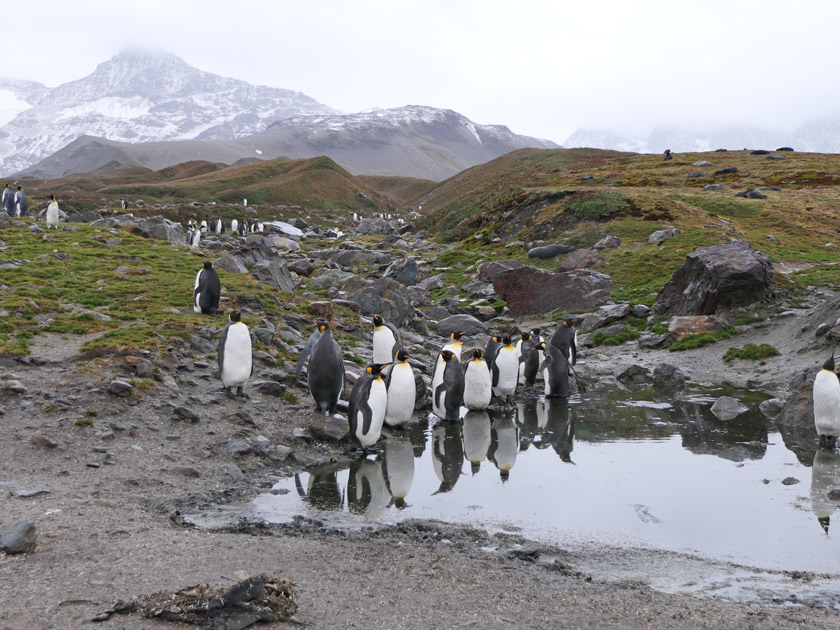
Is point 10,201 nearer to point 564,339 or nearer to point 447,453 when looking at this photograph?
point 564,339

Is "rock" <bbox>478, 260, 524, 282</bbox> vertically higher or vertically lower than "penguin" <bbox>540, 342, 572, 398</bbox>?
higher

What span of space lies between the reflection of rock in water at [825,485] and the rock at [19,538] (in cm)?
661

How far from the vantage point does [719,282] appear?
16.1 meters

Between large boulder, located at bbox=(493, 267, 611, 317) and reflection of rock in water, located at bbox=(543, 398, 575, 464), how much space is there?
7626 millimetres

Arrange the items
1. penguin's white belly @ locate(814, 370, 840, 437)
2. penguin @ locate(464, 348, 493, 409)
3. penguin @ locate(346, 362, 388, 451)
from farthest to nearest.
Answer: penguin @ locate(464, 348, 493, 409) → penguin's white belly @ locate(814, 370, 840, 437) → penguin @ locate(346, 362, 388, 451)

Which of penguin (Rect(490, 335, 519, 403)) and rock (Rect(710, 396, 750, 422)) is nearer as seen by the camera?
rock (Rect(710, 396, 750, 422))

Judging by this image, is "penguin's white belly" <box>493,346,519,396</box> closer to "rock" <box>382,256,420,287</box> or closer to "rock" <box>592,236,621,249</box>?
"rock" <box>382,256,420,287</box>

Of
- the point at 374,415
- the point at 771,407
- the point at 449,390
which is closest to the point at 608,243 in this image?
the point at 771,407

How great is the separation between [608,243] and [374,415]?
18.0 m

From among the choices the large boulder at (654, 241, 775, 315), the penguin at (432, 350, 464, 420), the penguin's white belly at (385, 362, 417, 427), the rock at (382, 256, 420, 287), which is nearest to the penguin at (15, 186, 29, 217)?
the rock at (382, 256, 420, 287)

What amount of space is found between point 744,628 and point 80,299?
12328mm

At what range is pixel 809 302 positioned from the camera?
16.4 m

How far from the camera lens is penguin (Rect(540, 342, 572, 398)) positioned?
469 inches

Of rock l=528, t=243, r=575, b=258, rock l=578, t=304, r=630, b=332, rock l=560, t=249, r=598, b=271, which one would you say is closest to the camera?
rock l=578, t=304, r=630, b=332
